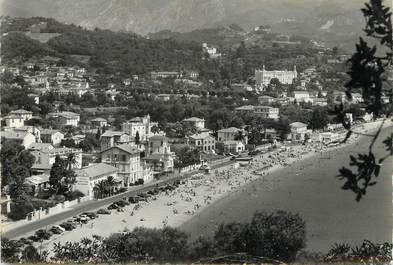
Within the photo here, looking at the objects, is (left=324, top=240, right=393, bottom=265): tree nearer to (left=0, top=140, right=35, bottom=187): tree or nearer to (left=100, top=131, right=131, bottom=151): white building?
(left=0, top=140, right=35, bottom=187): tree

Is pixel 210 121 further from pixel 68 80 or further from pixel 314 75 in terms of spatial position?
pixel 314 75

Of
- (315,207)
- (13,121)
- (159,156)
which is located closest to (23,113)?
(13,121)

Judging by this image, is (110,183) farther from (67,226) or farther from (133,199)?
(67,226)

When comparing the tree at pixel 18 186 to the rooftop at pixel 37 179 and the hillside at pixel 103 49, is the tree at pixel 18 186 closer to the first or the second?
the rooftop at pixel 37 179

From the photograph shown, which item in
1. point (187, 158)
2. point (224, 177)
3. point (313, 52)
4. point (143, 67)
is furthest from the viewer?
point (313, 52)

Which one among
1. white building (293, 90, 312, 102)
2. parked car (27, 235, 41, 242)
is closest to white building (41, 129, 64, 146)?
parked car (27, 235, 41, 242)

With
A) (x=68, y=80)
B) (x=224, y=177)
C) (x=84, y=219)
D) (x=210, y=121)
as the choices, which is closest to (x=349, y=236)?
(x=84, y=219)
